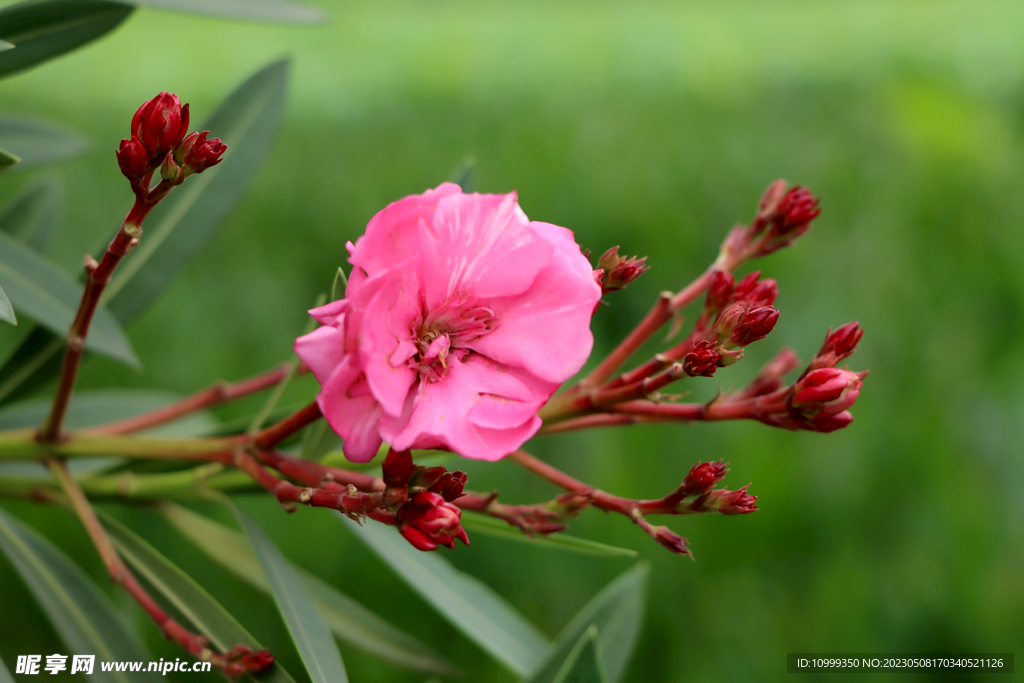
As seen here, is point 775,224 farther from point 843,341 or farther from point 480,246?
point 480,246

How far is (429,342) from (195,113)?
2590mm

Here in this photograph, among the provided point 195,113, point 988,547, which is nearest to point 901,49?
point 988,547

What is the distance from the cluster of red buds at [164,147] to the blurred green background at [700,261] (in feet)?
1.88

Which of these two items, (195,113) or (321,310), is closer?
(321,310)

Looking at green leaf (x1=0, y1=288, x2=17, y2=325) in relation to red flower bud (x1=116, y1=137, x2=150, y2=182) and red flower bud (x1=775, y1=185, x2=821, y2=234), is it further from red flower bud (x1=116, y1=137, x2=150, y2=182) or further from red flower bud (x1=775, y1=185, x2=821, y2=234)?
red flower bud (x1=775, y1=185, x2=821, y2=234)

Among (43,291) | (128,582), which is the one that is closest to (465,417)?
(128,582)

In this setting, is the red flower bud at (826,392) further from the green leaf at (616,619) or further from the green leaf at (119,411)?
the green leaf at (119,411)

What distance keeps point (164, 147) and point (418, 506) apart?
0.35m

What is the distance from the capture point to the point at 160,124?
2.07 ft

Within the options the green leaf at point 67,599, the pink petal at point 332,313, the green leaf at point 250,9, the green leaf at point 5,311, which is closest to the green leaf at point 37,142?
the green leaf at point 250,9

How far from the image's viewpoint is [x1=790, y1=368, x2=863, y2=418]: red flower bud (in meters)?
0.72

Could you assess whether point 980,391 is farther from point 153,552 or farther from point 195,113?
point 195,113

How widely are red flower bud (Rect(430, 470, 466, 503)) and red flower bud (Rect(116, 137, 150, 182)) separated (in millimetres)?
344

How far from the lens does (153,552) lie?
104 centimetres
